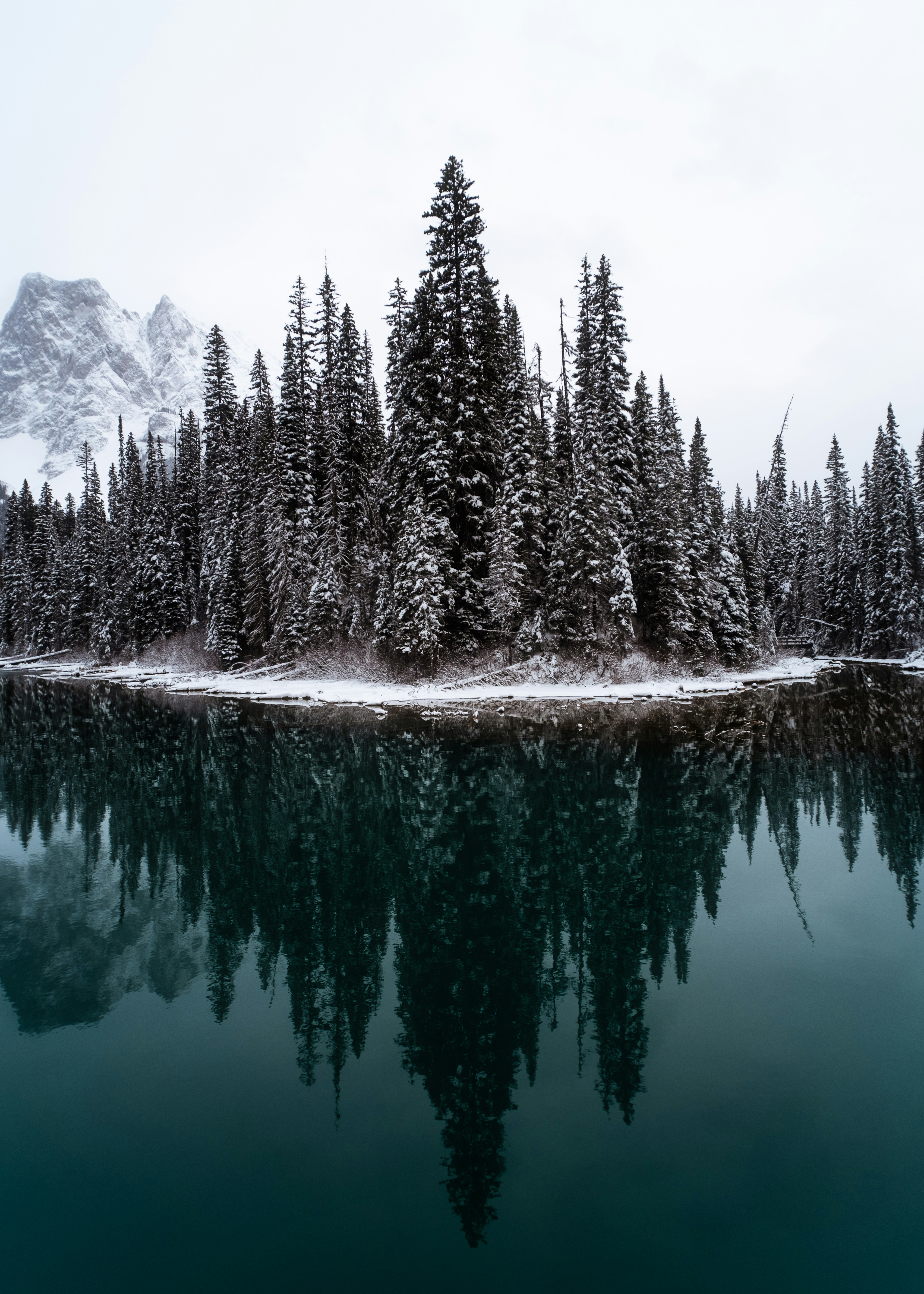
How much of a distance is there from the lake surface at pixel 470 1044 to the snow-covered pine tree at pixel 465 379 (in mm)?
20180

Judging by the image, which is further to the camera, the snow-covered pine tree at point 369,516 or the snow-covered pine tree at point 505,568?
the snow-covered pine tree at point 369,516

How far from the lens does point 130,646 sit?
61.9m

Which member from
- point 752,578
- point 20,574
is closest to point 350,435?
point 752,578

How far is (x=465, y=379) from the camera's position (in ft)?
109

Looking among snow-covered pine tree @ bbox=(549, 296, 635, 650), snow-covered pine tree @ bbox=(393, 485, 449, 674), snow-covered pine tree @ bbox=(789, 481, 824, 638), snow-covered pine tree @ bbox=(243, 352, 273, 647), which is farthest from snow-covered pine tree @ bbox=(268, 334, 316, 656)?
snow-covered pine tree @ bbox=(789, 481, 824, 638)

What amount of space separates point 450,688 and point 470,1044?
87.0 feet

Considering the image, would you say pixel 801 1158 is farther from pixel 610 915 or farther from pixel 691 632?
pixel 691 632

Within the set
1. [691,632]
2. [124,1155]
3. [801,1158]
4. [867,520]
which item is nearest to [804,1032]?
[801,1158]

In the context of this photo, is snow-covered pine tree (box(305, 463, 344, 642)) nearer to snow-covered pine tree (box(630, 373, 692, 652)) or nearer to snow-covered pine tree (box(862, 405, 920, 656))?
snow-covered pine tree (box(630, 373, 692, 652))

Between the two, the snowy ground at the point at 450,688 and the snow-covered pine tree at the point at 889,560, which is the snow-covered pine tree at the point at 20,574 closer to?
the snowy ground at the point at 450,688

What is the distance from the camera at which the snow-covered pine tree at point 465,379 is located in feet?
109

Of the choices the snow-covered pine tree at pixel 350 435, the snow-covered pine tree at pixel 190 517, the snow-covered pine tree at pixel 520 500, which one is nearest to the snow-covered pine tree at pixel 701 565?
the snow-covered pine tree at pixel 520 500

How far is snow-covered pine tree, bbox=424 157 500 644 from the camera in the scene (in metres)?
33.2

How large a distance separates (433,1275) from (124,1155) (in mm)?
2754
